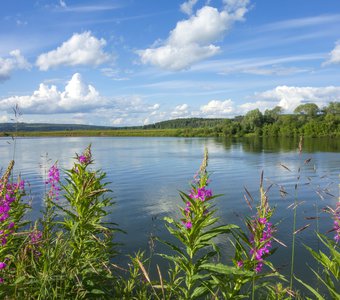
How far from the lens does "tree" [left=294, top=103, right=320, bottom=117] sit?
5059 inches

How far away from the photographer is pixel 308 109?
131 meters

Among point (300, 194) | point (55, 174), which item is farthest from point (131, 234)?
point (300, 194)

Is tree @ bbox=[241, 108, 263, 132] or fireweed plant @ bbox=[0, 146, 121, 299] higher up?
tree @ bbox=[241, 108, 263, 132]

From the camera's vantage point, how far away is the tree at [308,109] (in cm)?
12850

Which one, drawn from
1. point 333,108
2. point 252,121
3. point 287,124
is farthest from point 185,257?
point 333,108

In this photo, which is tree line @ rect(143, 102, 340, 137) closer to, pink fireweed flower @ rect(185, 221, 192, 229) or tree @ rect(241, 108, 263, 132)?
tree @ rect(241, 108, 263, 132)

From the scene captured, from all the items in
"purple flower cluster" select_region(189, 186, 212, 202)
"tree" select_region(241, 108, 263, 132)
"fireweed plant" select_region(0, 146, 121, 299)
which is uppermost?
"tree" select_region(241, 108, 263, 132)

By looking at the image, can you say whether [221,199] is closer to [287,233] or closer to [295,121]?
[287,233]

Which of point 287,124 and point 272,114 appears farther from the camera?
point 272,114

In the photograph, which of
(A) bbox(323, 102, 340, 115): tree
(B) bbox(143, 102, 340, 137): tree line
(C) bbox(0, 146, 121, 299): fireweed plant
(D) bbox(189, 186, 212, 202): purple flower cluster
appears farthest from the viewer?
(A) bbox(323, 102, 340, 115): tree

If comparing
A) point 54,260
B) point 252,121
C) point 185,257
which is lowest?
point 185,257

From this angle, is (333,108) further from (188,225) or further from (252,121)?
(188,225)

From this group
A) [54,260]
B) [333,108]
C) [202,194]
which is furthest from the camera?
[333,108]

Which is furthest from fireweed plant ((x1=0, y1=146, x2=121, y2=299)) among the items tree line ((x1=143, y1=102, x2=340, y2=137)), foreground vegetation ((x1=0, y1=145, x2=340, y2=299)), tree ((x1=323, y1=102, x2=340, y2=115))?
tree ((x1=323, y1=102, x2=340, y2=115))
